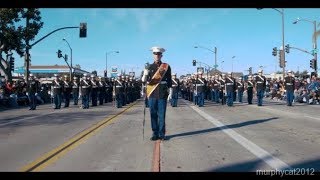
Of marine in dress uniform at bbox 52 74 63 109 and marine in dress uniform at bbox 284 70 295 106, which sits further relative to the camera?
marine in dress uniform at bbox 52 74 63 109

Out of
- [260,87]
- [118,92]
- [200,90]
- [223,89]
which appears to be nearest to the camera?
[118,92]

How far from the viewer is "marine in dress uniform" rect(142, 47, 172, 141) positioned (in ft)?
38.5

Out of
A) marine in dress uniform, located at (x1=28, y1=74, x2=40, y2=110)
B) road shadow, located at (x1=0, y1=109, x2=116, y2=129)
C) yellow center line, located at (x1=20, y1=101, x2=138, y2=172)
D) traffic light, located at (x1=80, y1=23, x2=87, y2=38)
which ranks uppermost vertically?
traffic light, located at (x1=80, y1=23, x2=87, y2=38)

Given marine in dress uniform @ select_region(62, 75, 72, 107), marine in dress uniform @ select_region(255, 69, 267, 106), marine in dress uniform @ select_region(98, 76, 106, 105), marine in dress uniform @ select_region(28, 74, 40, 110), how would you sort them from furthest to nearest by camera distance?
marine in dress uniform @ select_region(98, 76, 106, 105) → marine in dress uniform @ select_region(62, 75, 72, 107) → marine in dress uniform @ select_region(255, 69, 267, 106) → marine in dress uniform @ select_region(28, 74, 40, 110)

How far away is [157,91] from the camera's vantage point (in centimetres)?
1179

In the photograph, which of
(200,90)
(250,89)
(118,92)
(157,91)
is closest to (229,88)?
(200,90)

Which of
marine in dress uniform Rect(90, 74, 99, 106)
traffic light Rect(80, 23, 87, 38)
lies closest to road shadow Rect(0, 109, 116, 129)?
marine in dress uniform Rect(90, 74, 99, 106)

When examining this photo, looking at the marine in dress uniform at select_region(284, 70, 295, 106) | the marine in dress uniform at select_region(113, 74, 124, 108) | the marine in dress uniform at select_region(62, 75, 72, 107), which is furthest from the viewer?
the marine in dress uniform at select_region(62, 75, 72, 107)

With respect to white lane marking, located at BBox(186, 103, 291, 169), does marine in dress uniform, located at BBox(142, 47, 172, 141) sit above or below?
above

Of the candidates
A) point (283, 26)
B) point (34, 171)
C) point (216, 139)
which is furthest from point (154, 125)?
point (283, 26)

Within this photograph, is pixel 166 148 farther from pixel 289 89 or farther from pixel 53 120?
pixel 289 89

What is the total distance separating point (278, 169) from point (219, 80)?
26.7 meters

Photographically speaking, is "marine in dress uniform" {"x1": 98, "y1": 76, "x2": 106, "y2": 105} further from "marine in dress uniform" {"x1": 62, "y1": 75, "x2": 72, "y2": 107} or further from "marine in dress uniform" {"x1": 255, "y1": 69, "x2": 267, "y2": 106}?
"marine in dress uniform" {"x1": 255, "y1": 69, "x2": 267, "y2": 106}
